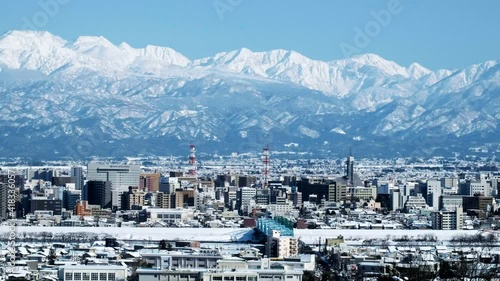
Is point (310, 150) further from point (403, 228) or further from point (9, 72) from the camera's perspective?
point (403, 228)

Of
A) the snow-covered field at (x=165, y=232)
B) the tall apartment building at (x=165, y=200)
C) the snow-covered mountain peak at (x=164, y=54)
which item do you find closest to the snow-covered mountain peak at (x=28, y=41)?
the snow-covered mountain peak at (x=164, y=54)

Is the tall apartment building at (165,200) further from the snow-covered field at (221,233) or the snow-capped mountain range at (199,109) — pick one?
the snow-capped mountain range at (199,109)

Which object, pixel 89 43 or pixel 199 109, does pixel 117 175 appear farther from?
pixel 89 43

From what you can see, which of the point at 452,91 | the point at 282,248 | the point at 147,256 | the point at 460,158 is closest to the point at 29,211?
the point at 282,248

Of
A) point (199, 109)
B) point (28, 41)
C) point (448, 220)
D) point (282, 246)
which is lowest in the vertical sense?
point (282, 246)

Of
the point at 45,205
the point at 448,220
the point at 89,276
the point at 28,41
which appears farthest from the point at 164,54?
the point at 89,276
